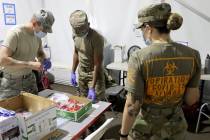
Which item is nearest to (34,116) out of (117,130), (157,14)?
(157,14)

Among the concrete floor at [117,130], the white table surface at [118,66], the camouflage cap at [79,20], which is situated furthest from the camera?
the white table surface at [118,66]

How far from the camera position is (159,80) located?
1.28 meters

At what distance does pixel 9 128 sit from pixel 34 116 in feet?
0.47

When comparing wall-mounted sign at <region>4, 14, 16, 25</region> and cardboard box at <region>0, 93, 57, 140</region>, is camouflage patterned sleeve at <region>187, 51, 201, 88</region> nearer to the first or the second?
cardboard box at <region>0, 93, 57, 140</region>

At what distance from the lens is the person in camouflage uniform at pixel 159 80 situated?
4.10ft

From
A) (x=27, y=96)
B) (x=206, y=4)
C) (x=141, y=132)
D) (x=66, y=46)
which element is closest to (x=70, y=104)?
(x=27, y=96)

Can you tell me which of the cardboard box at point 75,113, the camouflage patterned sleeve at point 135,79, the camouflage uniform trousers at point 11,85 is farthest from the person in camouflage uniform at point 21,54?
the camouflage patterned sleeve at point 135,79

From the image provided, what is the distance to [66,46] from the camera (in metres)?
4.78

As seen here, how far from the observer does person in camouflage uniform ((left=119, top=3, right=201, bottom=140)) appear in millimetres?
1249

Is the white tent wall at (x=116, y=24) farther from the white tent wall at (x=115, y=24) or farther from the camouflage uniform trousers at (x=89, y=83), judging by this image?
the camouflage uniform trousers at (x=89, y=83)

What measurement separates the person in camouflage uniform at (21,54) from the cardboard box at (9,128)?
70 cm

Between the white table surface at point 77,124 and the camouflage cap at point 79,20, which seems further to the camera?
the camouflage cap at point 79,20

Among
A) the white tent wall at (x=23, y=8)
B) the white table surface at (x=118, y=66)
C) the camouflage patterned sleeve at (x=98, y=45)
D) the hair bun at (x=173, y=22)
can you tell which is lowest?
the white table surface at (x=118, y=66)

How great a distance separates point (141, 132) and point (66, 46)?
11.9 feet
